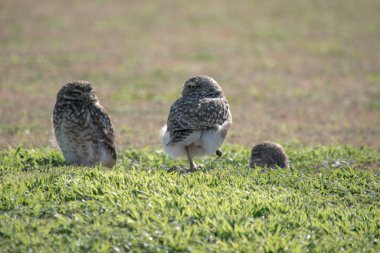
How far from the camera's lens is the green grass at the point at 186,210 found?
21.7 ft

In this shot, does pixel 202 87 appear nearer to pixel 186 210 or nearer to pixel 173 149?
pixel 173 149

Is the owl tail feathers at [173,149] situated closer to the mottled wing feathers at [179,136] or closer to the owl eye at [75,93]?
the mottled wing feathers at [179,136]

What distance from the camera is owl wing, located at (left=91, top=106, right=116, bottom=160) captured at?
30.5 feet

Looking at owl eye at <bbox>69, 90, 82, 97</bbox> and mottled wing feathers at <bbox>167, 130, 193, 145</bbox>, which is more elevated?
owl eye at <bbox>69, 90, 82, 97</bbox>

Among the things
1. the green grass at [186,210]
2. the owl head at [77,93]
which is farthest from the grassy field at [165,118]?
the owl head at [77,93]

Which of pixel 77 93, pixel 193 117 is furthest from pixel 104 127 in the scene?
pixel 193 117

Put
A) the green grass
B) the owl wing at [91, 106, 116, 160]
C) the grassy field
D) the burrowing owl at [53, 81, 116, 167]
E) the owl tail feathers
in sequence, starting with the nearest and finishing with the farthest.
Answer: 1. the green grass
2. the grassy field
3. the burrowing owl at [53, 81, 116, 167]
4. the owl wing at [91, 106, 116, 160]
5. the owl tail feathers

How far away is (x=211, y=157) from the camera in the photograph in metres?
10.9

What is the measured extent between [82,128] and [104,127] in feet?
1.10

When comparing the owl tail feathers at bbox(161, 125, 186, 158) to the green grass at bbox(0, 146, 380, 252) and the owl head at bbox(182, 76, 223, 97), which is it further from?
the owl head at bbox(182, 76, 223, 97)

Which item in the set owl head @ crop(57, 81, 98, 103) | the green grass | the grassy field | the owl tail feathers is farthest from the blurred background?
the green grass

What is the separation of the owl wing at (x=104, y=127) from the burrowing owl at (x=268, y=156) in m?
2.26

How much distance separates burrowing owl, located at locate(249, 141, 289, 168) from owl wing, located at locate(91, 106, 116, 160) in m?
2.26

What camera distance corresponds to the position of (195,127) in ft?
30.7
